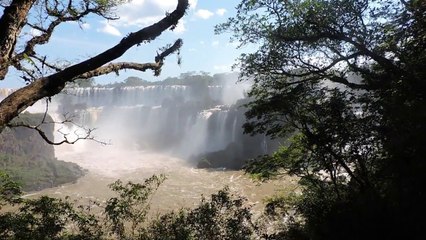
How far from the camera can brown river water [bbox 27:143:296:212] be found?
1028 inches

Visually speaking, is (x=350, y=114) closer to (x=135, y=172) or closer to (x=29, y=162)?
(x=135, y=172)

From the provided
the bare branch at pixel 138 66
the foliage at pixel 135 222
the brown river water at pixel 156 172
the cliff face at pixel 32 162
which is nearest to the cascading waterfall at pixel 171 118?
the brown river water at pixel 156 172

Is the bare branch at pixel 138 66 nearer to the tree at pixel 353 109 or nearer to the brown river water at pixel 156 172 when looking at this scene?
the tree at pixel 353 109

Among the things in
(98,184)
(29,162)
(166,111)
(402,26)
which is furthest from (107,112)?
(402,26)

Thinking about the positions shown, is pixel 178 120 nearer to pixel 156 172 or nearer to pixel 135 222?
pixel 156 172

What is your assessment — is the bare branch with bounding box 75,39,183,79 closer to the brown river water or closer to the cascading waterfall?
the brown river water

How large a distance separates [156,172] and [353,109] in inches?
1254

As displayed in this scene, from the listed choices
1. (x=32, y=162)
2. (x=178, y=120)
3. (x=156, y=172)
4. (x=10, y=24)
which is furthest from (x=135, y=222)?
(x=178, y=120)

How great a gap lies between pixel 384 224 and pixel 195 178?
100ft

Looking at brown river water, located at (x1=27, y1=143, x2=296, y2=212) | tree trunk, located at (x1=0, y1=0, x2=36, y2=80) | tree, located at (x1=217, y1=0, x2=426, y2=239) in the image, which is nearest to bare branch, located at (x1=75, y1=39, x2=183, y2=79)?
tree trunk, located at (x1=0, y1=0, x2=36, y2=80)

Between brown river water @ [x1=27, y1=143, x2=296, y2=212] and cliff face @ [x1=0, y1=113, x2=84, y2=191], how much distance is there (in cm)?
158

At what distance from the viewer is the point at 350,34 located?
322 inches

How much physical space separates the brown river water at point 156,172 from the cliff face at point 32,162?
5.20 feet

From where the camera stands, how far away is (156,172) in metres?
38.1
